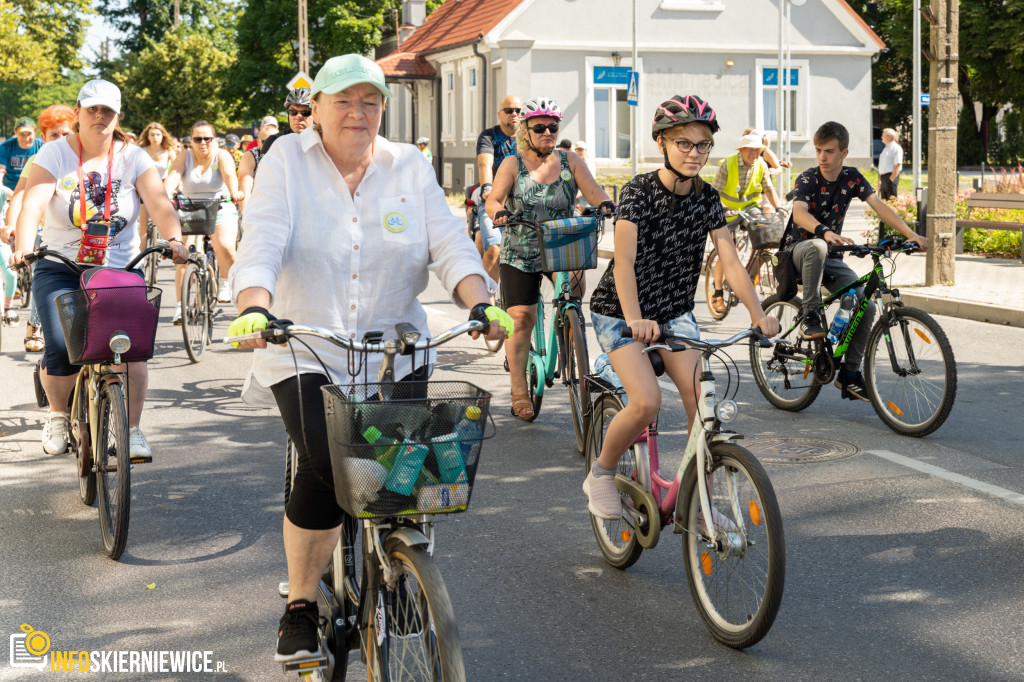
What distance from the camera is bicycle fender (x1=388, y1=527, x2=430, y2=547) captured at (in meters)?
3.26

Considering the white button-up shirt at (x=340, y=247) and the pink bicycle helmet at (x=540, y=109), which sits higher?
the pink bicycle helmet at (x=540, y=109)

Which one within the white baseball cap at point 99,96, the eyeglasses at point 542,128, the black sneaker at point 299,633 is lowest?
the black sneaker at point 299,633

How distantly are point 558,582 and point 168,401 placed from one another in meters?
4.90

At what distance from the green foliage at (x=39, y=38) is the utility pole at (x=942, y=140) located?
138 feet

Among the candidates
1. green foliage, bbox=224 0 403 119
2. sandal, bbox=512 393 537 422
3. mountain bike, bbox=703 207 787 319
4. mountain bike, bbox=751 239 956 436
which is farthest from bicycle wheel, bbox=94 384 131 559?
green foliage, bbox=224 0 403 119

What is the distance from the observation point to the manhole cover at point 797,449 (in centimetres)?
719

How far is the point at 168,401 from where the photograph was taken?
9.26 meters

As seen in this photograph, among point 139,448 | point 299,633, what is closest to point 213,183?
point 139,448

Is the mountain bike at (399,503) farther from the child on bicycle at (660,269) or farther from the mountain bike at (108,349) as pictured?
the mountain bike at (108,349)

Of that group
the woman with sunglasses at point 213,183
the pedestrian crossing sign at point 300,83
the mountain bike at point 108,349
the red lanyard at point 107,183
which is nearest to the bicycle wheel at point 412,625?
the mountain bike at point 108,349

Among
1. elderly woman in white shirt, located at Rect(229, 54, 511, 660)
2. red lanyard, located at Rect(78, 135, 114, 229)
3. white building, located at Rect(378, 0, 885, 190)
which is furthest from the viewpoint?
white building, located at Rect(378, 0, 885, 190)

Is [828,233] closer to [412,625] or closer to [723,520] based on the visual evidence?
[723,520]

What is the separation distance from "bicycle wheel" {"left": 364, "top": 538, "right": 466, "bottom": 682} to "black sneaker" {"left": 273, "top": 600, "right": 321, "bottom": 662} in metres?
0.26

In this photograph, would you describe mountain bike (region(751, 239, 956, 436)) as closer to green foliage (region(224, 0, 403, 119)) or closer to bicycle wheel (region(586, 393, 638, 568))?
bicycle wheel (region(586, 393, 638, 568))
